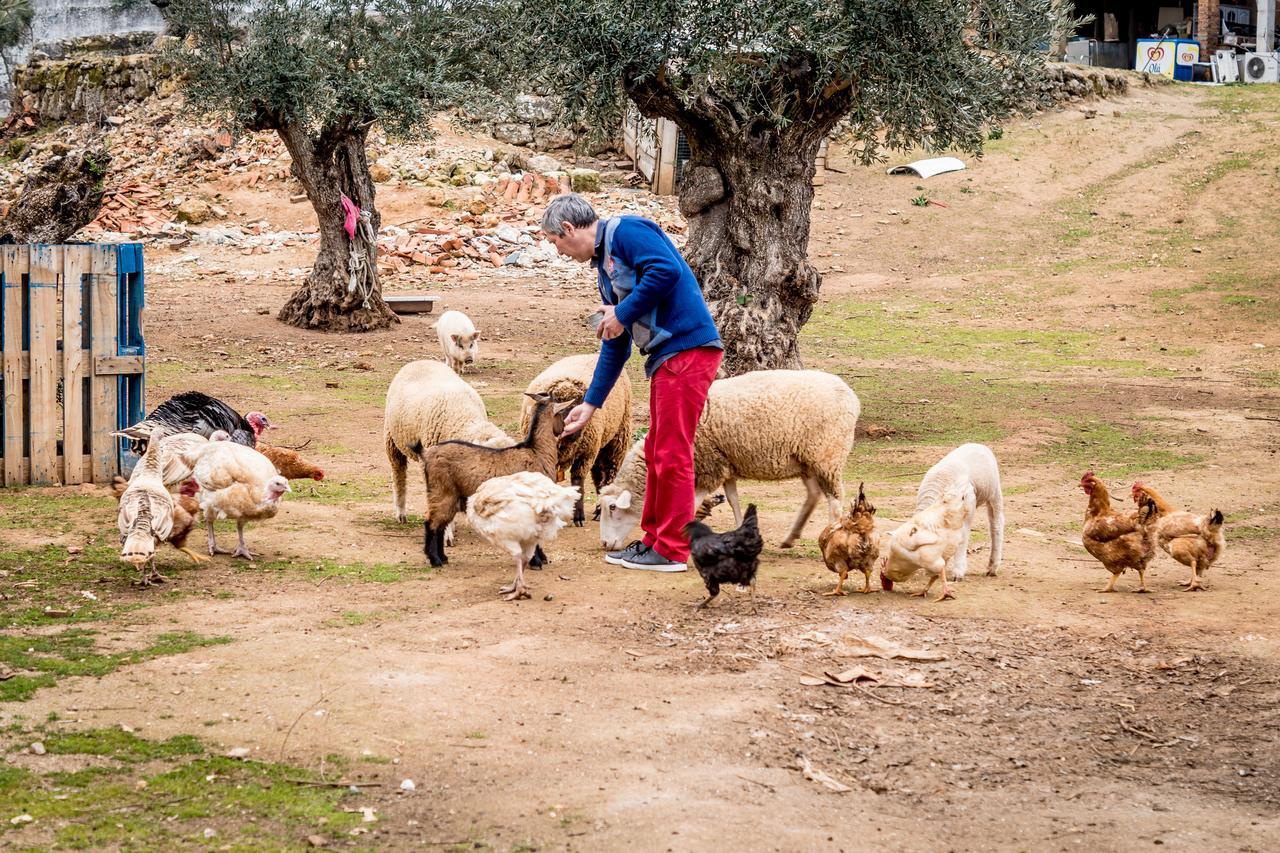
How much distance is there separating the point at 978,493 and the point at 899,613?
58.5 inches

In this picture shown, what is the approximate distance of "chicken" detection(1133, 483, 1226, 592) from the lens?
7.66 m

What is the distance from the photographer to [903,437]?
1391 cm

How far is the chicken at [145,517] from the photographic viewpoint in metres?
6.91

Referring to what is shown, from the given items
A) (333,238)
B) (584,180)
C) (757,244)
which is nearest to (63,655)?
(757,244)

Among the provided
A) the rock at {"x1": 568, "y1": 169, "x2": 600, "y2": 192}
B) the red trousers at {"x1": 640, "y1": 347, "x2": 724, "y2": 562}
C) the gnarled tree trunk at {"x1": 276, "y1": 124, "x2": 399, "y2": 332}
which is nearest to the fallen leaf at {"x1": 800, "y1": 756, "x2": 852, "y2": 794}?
the red trousers at {"x1": 640, "y1": 347, "x2": 724, "y2": 562}

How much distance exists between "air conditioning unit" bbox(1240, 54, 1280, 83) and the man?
39.0 meters

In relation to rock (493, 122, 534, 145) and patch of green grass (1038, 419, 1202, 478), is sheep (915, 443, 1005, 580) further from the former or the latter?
rock (493, 122, 534, 145)

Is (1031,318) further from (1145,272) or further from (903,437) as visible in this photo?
(903,437)

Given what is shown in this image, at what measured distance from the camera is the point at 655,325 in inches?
284

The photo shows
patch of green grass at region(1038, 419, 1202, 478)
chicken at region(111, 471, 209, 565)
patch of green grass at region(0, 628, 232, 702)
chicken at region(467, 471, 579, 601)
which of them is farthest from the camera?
patch of green grass at region(1038, 419, 1202, 478)

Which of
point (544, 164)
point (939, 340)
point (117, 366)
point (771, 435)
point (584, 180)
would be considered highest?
point (544, 164)

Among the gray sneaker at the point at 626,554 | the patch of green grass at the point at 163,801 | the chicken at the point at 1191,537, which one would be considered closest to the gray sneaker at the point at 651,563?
the gray sneaker at the point at 626,554

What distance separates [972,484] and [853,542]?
129 centimetres

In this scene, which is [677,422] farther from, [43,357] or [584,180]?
[584,180]
